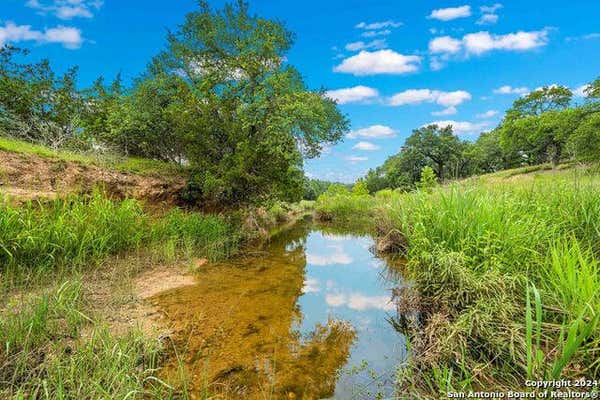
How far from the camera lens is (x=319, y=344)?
159 inches

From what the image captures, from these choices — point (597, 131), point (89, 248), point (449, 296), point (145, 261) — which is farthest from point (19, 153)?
point (597, 131)

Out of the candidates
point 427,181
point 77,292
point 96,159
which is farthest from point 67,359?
point 427,181

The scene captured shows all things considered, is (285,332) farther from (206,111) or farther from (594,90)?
(594,90)

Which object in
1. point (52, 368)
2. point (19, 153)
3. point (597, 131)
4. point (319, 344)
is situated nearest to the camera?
point (52, 368)

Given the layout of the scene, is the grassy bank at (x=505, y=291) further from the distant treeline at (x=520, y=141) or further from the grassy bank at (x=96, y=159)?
the distant treeline at (x=520, y=141)

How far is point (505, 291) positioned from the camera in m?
2.96

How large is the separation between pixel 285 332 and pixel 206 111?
9144 mm

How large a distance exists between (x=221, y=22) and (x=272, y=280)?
1141 centimetres

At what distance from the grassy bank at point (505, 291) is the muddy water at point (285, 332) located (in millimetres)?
701

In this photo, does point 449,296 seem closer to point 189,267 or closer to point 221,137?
point 189,267

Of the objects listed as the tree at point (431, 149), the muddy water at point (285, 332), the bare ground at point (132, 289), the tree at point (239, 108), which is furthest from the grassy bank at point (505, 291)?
the tree at point (431, 149)

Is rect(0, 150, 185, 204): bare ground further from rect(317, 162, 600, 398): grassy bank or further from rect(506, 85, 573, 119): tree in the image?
rect(506, 85, 573, 119): tree

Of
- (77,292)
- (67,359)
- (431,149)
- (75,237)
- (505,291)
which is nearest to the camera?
(67,359)

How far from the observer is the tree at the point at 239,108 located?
10.7m
